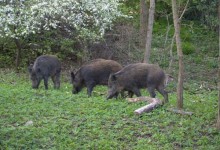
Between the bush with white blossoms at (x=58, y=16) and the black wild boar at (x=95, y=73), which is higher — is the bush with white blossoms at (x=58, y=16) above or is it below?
above

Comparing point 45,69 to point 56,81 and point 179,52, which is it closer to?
point 56,81

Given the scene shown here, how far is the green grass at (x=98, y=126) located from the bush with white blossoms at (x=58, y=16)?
5124 millimetres

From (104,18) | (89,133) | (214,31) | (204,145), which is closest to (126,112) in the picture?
(89,133)

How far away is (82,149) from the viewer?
830 centimetres

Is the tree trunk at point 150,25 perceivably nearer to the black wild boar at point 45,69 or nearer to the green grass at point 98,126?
the black wild boar at point 45,69

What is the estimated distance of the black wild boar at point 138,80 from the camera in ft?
39.7

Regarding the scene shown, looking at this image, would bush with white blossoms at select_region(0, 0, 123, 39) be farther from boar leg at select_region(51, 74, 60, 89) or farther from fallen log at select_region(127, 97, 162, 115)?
fallen log at select_region(127, 97, 162, 115)

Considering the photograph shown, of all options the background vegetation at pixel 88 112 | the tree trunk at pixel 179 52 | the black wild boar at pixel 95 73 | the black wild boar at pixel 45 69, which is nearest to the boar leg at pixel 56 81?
the black wild boar at pixel 45 69

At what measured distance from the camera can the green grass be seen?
8.54 meters

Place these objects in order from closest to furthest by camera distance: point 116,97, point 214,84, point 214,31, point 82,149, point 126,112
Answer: point 82,149
point 126,112
point 116,97
point 214,84
point 214,31

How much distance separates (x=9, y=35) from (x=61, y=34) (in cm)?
250

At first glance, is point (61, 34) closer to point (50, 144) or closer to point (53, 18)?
point (53, 18)

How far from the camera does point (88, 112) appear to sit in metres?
10.3

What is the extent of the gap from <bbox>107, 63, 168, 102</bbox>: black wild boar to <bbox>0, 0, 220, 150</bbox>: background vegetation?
0.47m
